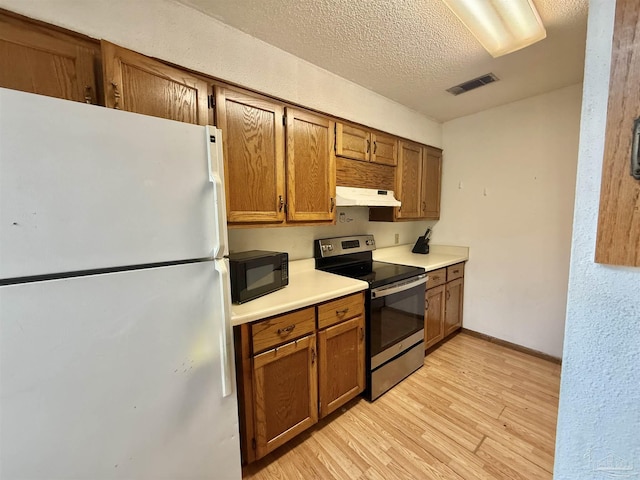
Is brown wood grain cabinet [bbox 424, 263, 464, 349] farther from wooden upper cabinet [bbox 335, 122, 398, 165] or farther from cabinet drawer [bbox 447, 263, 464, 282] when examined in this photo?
wooden upper cabinet [bbox 335, 122, 398, 165]

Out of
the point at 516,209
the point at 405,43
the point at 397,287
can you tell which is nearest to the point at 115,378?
the point at 397,287

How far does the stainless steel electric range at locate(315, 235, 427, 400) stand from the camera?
1.84 m

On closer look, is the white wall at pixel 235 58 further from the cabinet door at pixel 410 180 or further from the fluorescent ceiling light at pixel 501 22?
the fluorescent ceiling light at pixel 501 22

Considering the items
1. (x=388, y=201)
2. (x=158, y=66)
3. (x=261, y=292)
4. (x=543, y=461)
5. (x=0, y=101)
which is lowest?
(x=543, y=461)

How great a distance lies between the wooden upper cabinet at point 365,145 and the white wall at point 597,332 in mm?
1554

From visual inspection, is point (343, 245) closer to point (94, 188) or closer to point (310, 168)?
point (310, 168)

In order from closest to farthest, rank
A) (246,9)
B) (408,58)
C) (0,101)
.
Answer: (0,101), (246,9), (408,58)

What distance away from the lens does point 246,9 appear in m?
1.32

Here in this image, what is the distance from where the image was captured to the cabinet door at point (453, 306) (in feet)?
8.71

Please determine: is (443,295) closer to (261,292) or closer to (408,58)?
(261,292)

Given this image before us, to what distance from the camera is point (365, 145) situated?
2.17 metres

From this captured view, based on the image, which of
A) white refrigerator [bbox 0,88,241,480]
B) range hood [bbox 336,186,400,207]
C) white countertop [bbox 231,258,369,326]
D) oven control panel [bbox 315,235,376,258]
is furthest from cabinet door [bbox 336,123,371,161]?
white refrigerator [bbox 0,88,241,480]

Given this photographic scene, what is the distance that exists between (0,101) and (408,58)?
6.68 ft

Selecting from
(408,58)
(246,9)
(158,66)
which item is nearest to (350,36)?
(408,58)
